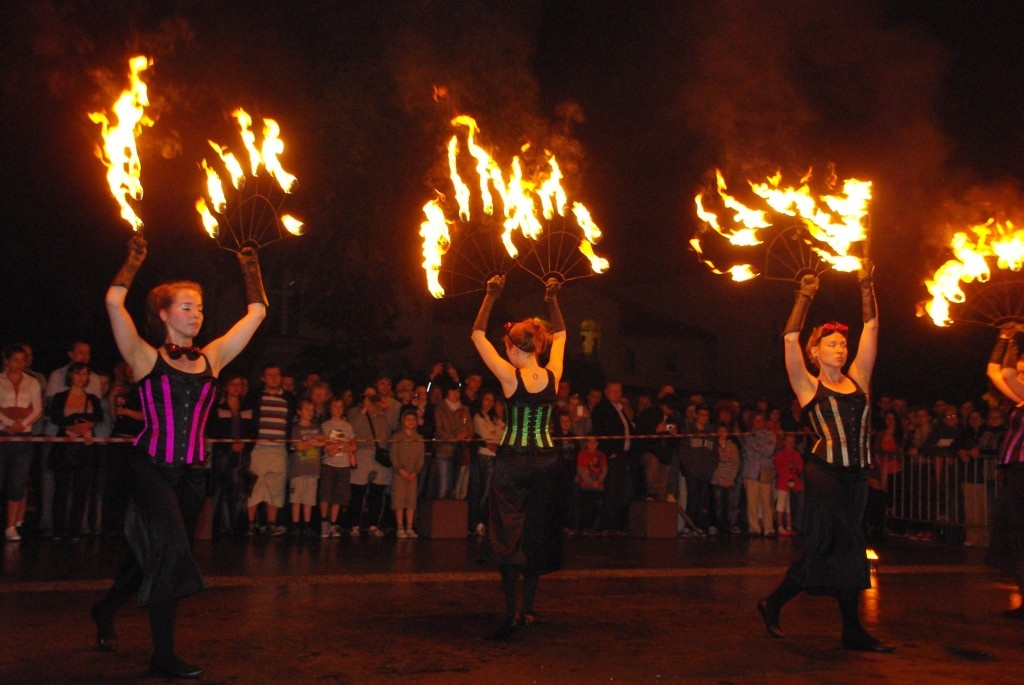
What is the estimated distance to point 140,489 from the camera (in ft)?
19.7

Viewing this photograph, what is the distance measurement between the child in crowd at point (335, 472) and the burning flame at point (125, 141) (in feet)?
20.4

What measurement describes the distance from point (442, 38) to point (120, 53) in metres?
7.57

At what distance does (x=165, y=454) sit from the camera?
605 centimetres

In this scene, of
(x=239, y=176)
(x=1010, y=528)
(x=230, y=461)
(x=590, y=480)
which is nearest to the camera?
(x=239, y=176)

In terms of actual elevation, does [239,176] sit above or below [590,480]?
above

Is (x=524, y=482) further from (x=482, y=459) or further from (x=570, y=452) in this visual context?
(x=570, y=452)

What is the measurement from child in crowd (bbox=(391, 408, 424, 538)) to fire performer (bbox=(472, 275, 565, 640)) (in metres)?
6.72

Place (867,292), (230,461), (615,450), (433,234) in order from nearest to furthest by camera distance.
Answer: (867,292), (433,234), (230,461), (615,450)

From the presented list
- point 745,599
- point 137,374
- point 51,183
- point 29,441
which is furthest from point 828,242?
point 51,183

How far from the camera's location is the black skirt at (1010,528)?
28.2 ft

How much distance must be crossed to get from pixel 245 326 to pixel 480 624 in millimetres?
2568

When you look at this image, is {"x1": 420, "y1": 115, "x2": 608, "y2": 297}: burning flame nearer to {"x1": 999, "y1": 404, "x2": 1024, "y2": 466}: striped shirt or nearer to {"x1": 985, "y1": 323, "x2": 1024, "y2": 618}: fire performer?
{"x1": 985, "y1": 323, "x2": 1024, "y2": 618}: fire performer

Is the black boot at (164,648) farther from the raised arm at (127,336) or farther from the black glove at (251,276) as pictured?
the black glove at (251,276)

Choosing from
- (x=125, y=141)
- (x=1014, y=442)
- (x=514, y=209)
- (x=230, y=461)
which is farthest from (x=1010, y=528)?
(x=230, y=461)
